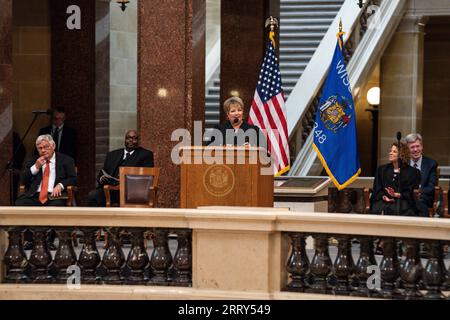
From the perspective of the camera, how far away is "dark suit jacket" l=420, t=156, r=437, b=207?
11898 mm

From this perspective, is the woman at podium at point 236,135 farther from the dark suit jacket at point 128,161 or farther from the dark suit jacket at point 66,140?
→ the dark suit jacket at point 66,140

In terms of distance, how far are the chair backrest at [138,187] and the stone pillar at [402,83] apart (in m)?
8.50

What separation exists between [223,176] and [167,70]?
288 centimetres

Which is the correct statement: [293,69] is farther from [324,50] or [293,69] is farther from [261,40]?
[261,40]

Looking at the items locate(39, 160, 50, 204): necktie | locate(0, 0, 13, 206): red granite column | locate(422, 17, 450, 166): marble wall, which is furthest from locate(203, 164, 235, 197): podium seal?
locate(422, 17, 450, 166): marble wall

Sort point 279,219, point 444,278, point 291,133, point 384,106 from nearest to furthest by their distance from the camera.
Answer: point 444,278
point 279,219
point 291,133
point 384,106

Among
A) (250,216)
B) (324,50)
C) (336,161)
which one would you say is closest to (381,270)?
(250,216)

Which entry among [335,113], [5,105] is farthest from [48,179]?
[335,113]

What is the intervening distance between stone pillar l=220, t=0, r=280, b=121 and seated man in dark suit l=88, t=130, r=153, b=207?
3.46 m

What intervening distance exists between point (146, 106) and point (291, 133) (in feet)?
19.1

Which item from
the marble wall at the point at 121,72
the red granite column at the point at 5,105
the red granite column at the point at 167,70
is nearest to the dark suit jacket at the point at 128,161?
the red granite column at the point at 167,70

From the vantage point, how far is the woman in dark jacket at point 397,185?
11570mm

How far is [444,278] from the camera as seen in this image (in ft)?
24.6

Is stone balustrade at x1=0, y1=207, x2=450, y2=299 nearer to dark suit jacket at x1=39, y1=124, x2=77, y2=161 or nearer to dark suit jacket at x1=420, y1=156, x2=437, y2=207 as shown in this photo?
dark suit jacket at x1=420, y1=156, x2=437, y2=207
